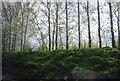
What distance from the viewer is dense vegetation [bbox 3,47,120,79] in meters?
10.4

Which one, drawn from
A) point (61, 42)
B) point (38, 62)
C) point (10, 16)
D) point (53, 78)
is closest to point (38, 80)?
point (53, 78)

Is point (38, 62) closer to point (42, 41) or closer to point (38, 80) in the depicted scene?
point (38, 80)

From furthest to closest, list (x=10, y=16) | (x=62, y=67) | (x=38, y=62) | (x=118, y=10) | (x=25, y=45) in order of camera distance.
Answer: (x=25, y=45) < (x=10, y=16) < (x=118, y=10) < (x=38, y=62) < (x=62, y=67)

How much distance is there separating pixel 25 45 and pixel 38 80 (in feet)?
44.9

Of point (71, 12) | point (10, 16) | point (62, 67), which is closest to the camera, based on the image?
point (62, 67)

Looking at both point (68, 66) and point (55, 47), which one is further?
point (55, 47)

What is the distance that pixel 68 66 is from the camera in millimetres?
11492

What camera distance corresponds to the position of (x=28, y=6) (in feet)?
72.7

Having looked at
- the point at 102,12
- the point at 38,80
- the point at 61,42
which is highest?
the point at 102,12

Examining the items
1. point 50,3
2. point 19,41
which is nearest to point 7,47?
point 19,41

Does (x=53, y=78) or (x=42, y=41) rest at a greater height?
(x=42, y=41)

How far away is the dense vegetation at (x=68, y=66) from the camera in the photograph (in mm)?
10352

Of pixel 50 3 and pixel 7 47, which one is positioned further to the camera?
pixel 7 47

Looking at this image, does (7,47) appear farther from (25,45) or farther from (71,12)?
(71,12)
